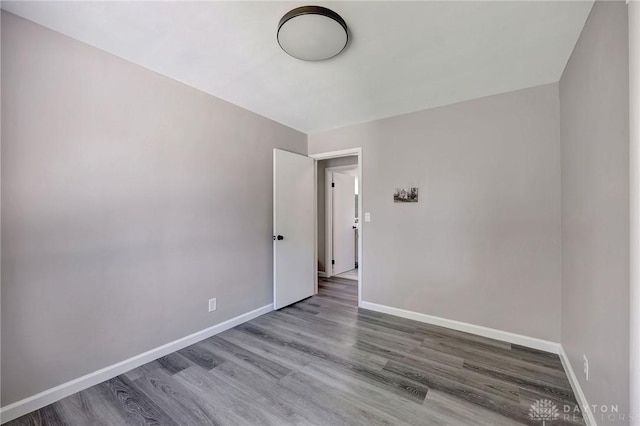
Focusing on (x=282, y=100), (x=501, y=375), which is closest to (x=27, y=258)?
(x=282, y=100)

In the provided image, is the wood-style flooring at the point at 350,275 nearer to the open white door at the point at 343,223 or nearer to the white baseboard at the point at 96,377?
the open white door at the point at 343,223

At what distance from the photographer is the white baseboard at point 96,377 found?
157cm

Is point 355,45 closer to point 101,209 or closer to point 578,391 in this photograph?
point 101,209

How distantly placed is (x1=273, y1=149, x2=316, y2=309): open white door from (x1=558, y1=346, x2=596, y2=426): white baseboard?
272 centimetres

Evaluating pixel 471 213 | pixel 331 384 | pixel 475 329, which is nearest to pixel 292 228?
pixel 331 384

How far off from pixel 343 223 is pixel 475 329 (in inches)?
124

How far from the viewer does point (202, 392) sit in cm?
181

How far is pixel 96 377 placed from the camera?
188 cm

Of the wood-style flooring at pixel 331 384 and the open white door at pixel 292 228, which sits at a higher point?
the open white door at pixel 292 228

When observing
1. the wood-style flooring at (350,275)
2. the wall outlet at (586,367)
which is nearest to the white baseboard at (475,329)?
the wall outlet at (586,367)

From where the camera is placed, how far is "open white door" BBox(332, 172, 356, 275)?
5.20m

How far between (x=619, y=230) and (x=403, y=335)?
6.33ft

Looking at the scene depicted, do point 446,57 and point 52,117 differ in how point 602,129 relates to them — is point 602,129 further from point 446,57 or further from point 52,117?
point 52,117

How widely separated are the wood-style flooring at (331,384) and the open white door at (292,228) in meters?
0.81
